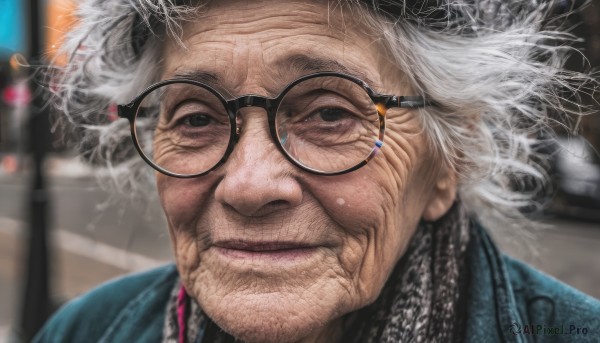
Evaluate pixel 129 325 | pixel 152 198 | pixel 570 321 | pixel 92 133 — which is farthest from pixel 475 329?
pixel 92 133

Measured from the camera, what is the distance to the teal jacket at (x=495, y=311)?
1.60 meters

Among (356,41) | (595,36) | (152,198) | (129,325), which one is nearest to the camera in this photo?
(356,41)

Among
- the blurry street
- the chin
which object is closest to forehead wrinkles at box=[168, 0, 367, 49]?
the chin

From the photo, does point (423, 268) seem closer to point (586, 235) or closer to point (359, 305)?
point (359, 305)

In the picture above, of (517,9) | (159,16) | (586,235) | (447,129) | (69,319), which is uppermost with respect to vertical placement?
(517,9)

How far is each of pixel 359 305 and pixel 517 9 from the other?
37.3 inches

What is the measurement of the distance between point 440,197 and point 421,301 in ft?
1.03

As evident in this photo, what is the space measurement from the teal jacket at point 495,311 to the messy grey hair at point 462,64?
26 cm

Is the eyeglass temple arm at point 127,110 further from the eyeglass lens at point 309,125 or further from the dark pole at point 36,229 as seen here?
the dark pole at point 36,229

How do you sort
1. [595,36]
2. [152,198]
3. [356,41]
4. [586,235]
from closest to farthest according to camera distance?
[356,41]
[152,198]
[595,36]
[586,235]

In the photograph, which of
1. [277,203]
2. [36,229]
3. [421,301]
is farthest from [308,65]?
[36,229]

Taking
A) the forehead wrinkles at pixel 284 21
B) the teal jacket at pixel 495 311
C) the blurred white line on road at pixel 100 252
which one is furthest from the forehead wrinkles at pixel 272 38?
the blurred white line on road at pixel 100 252

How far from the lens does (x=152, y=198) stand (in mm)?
2316

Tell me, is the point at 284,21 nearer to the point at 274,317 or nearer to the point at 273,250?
the point at 273,250
